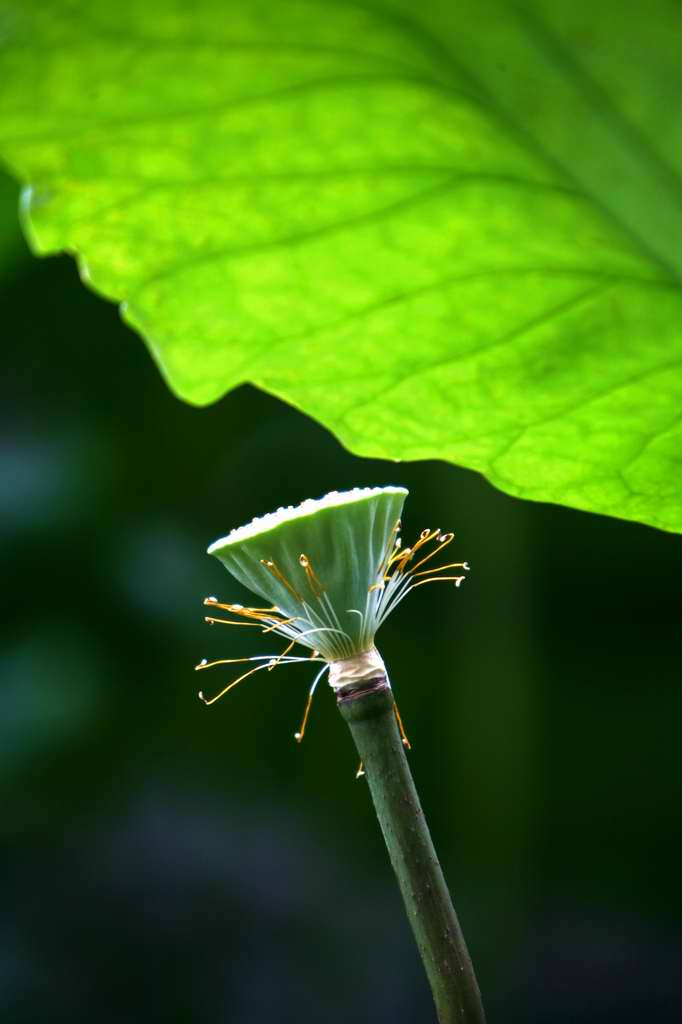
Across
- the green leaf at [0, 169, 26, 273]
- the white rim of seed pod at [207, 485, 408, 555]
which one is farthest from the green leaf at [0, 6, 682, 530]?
the green leaf at [0, 169, 26, 273]

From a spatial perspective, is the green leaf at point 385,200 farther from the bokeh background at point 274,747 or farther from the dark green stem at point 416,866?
the bokeh background at point 274,747

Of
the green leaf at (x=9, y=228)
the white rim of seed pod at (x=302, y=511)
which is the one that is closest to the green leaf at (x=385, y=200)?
the white rim of seed pod at (x=302, y=511)

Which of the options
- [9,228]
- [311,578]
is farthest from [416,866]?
[9,228]

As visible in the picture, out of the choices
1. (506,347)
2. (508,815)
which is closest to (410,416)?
(506,347)

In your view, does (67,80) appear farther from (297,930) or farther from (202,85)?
(297,930)

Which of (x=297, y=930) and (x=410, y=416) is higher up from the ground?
(x=410, y=416)

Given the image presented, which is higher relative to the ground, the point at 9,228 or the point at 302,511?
the point at 9,228

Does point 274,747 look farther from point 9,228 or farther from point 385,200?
point 385,200
